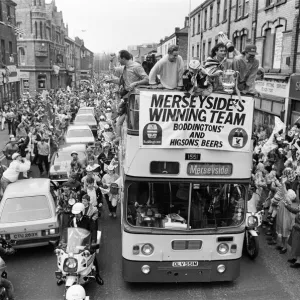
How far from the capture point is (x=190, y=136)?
633 cm

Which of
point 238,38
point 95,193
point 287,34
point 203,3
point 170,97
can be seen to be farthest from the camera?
point 203,3

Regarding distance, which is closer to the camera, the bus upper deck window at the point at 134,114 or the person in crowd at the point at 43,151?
the bus upper deck window at the point at 134,114

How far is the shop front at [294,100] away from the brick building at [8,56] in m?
23.7

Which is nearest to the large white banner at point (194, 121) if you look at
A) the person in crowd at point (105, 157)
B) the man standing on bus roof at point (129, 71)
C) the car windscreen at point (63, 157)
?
the man standing on bus roof at point (129, 71)

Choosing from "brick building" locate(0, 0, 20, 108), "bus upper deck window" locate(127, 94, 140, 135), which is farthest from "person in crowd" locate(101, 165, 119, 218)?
"brick building" locate(0, 0, 20, 108)

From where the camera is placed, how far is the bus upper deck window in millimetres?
6301

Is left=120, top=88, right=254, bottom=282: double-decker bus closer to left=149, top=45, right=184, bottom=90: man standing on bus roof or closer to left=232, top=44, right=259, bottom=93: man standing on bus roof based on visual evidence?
left=149, top=45, right=184, bottom=90: man standing on bus roof

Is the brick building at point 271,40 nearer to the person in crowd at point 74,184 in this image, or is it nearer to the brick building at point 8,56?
the person in crowd at point 74,184

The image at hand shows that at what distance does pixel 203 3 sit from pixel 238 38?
8685 mm

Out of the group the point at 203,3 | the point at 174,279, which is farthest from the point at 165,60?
the point at 203,3

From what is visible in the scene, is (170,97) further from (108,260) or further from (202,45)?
(202,45)

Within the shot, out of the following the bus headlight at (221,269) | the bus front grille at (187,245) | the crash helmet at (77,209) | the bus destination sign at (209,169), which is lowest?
the bus headlight at (221,269)

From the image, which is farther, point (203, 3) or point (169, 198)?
point (203, 3)

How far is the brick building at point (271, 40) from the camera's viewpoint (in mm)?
17266
